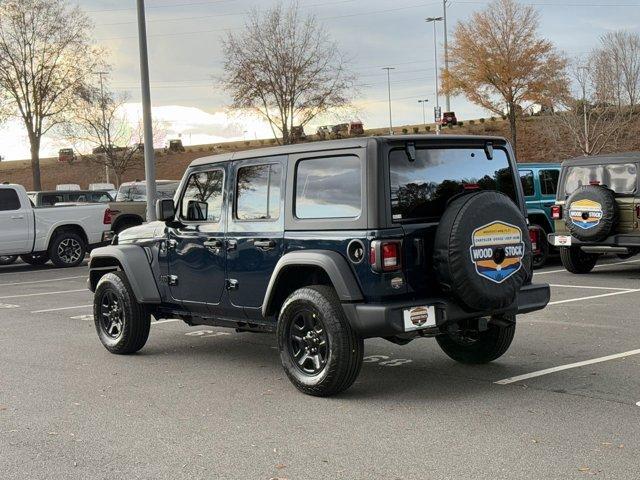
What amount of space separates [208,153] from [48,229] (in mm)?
71575

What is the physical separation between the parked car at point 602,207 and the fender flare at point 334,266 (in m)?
8.19

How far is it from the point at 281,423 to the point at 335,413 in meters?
0.43

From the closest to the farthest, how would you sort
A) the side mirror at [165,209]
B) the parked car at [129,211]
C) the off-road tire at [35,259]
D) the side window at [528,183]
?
the side mirror at [165,209]
the side window at [528,183]
the off-road tire at [35,259]
the parked car at [129,211]

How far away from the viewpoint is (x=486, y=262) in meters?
6.09

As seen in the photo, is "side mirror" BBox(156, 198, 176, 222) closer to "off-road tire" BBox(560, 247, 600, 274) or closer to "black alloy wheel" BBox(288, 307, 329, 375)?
"black alloy wheel" BBox(288, 307, 329, 375)

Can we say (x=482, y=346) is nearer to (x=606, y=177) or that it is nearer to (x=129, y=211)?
(x=606, y=177)

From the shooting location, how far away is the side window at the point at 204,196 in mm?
7406

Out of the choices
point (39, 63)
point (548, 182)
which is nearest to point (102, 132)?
point (39, 63)

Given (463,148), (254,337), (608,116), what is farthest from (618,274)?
(608,116)

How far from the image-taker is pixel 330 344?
19.8ft

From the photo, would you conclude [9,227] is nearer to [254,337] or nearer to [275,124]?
[254,337]

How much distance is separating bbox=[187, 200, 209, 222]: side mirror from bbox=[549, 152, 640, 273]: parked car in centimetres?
772

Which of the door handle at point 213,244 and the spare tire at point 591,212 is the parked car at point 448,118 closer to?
the spare tire at point 591,212

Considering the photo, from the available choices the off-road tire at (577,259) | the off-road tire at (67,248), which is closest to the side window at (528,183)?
the off-road tire at (577,259)
